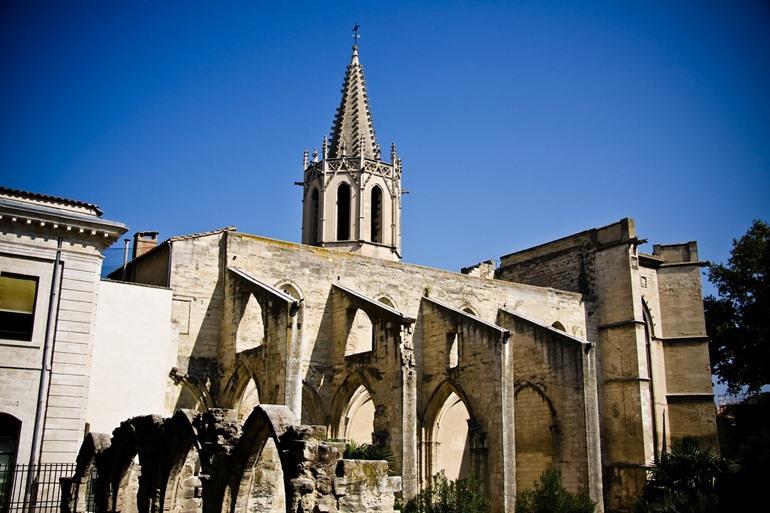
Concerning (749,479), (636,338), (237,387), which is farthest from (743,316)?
(749,479)

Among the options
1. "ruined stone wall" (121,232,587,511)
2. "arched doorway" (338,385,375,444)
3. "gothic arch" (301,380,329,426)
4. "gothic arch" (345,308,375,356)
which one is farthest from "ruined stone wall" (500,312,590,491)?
"gothic arch" (301,380,329,426)

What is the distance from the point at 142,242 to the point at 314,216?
9811 millimetres

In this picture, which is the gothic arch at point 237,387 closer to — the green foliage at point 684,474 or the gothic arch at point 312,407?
the gothic arch at point 312,407

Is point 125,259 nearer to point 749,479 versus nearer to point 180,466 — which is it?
point 180,466

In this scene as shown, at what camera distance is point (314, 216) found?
31.4 metres

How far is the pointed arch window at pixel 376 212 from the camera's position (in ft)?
103

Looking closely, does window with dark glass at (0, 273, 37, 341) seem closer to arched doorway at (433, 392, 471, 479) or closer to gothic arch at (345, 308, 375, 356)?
gothic arch at (345, 308, 375, 356)

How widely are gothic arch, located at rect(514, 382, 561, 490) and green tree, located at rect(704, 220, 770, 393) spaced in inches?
482

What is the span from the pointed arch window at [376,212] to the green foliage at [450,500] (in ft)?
54.0

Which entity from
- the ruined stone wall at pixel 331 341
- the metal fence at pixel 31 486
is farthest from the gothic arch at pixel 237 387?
the metal fence at pixel 31 486

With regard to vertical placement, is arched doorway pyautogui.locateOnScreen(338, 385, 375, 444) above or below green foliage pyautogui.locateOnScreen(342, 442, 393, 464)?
above

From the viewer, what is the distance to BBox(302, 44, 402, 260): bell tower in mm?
30462

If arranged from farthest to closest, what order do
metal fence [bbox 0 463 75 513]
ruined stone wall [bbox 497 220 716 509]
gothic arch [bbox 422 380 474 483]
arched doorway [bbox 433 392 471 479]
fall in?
ruined stone wall [bbox 497 220 716 509] → arched doorway [bbox 433 392 471 479] → gothic arch [bbox 422 380 474 483] → metal fence [bbox 0 463 75 513]

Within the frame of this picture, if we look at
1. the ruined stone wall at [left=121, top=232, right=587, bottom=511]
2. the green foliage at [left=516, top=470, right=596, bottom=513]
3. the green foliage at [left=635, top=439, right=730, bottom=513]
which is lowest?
the green foliage at [left=516, top=470, right=596, bottom=513]
